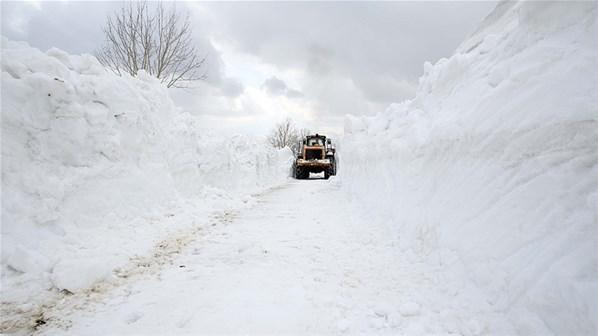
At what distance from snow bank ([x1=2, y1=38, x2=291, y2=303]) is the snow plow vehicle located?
50.6 feet

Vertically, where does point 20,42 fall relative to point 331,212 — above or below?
above

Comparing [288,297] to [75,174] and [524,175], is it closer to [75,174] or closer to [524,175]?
[524,175]

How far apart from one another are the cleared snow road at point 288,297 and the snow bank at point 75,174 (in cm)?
74

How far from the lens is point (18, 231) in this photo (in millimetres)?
3145

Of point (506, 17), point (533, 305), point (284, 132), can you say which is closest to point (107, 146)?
point (533, 305)

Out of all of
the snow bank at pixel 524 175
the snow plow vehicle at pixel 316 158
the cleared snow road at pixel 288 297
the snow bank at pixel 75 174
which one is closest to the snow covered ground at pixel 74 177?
the snow bank at pixel 75 174

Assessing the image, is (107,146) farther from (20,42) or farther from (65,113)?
A: (20,42)

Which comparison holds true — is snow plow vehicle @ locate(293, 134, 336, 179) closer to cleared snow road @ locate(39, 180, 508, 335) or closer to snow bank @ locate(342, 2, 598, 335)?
snow bank @ locate(342, 2, 598, 335)

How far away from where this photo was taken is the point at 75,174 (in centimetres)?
400

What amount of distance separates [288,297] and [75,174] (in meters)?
3.40

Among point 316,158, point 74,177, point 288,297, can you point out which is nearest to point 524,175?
point 288,297

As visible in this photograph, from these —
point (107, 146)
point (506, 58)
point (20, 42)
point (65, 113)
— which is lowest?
point (107, 146)

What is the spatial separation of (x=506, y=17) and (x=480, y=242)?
3739mm

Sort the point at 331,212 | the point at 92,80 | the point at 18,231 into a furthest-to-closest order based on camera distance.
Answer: the point at 331,212 → the point at 92,80 → the point at 18,231
